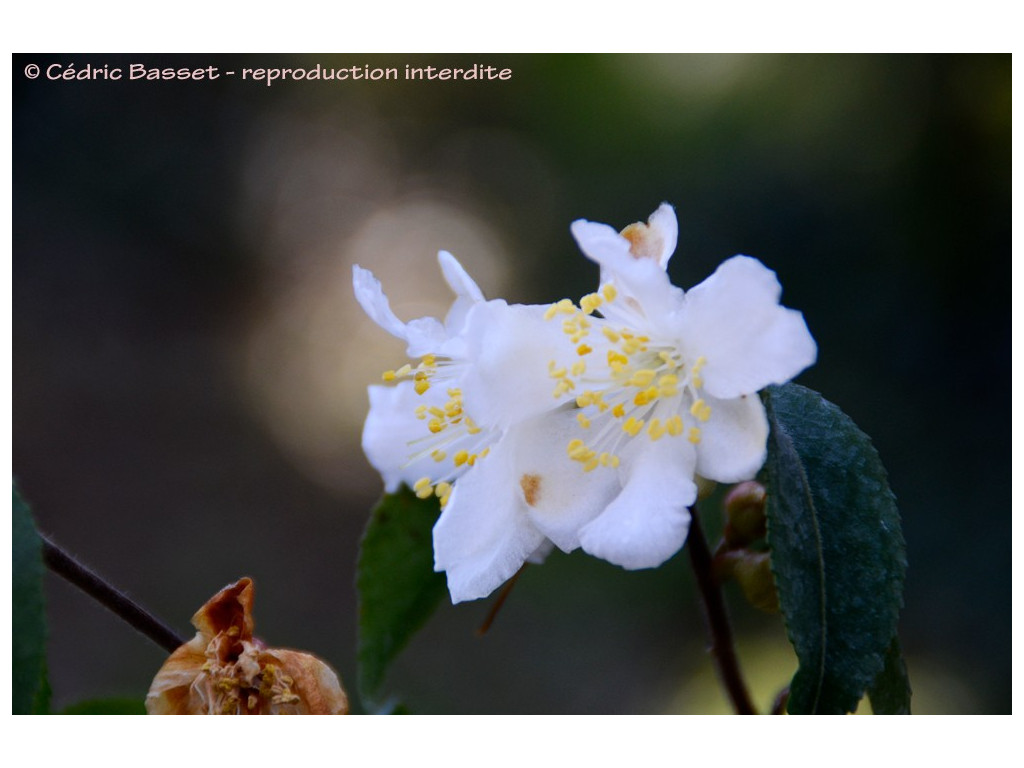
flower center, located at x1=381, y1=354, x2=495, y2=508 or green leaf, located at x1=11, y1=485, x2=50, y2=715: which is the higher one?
Result: flower center, located at x1=381, y1=354, x2=495, y2=508

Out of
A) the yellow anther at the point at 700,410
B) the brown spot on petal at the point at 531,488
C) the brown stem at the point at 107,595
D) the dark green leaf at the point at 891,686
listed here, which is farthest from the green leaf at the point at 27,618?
the dark green leaf at the point at 891,686

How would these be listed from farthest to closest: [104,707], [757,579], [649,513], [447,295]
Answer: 1. [447,295]
2. [104,707]
3. [757,579]
4. [649,513]

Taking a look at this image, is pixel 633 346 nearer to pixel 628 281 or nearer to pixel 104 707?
pixel 628 281

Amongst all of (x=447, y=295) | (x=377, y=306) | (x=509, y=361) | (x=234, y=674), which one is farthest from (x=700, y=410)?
(x=447, y=295)

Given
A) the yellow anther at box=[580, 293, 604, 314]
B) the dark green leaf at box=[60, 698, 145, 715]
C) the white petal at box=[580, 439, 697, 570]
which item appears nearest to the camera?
the white petal at box=[580, 439, 697, 570]

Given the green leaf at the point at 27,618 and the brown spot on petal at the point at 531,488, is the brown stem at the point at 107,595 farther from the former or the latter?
the brown spot on petal at the point at 531,488

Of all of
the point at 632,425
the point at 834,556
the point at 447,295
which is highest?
the point at 447,295

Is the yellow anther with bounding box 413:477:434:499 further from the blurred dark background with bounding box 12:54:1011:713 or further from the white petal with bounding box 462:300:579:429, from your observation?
the blurred dark background with bounding box 12:54:1011:713

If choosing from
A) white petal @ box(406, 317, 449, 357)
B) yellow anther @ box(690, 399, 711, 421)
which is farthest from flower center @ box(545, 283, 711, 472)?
white petal @ box(406, 317, 449, 357)
